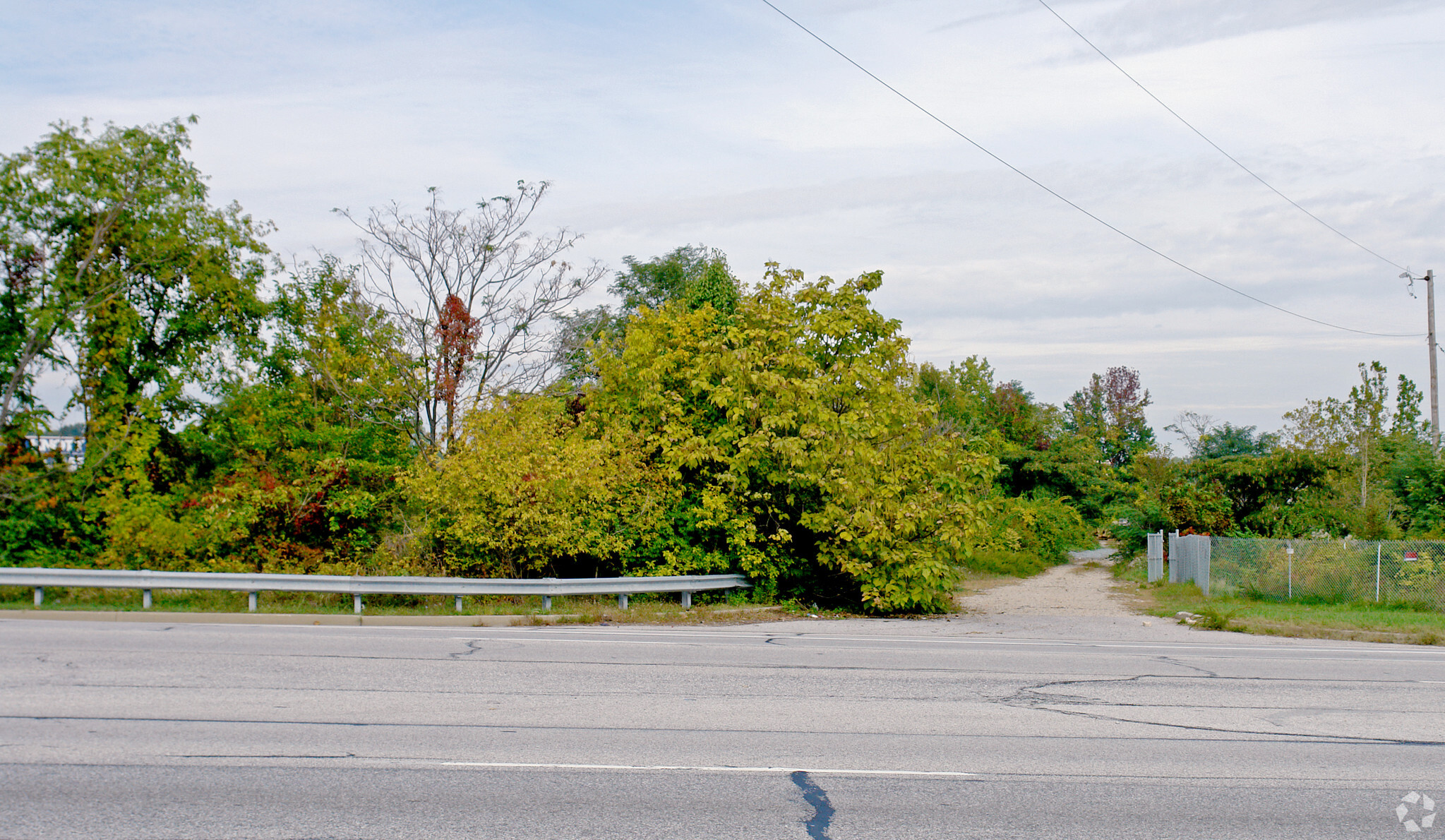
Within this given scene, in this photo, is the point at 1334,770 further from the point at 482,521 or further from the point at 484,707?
the point at 482,521

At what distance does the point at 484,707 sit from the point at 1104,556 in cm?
3983

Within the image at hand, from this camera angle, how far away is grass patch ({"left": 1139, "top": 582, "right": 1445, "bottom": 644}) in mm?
15875

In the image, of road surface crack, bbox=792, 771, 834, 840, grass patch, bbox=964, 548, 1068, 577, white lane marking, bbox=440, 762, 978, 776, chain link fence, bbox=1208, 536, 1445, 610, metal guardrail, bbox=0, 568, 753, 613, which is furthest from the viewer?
grass patch, bbox=964, 548, 1068, 577

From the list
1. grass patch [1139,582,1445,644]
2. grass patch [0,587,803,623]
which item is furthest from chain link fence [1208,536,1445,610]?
grass patch [0,587,803,623]

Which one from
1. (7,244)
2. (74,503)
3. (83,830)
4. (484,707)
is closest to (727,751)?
(484,707)

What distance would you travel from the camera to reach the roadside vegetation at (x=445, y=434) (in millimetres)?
17484

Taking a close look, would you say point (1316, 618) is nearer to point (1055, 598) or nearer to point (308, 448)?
point (1055, 598)

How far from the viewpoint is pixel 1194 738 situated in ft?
25.3

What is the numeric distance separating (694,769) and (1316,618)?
A: 1632 cm

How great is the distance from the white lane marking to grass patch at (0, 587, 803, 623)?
930 cm

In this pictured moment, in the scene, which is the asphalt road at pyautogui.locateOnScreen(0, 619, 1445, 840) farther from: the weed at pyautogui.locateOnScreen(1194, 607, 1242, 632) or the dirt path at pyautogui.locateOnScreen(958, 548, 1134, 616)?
the dirt path at pyautogui.locateOnScreen(958, 548, 1134, 616)

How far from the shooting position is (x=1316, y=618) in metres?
17.8

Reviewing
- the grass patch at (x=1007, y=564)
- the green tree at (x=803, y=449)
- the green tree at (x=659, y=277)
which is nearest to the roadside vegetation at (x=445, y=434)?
the green tree at (x=803, y=449)

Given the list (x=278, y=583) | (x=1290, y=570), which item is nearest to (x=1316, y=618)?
(x=1290, y=570)
